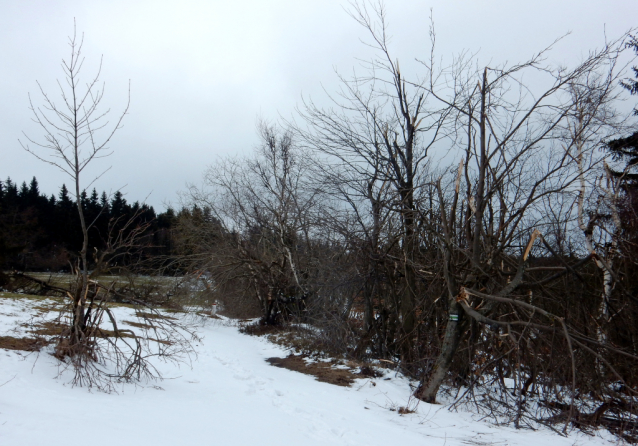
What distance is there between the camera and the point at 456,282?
7.69 meters

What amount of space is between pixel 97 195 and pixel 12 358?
4859 cm

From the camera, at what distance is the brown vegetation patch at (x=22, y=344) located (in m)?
6.68

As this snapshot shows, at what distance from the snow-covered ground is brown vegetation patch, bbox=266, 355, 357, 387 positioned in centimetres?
51

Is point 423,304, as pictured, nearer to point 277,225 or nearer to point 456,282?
point 456,282

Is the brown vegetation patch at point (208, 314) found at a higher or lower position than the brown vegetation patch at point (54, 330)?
lower

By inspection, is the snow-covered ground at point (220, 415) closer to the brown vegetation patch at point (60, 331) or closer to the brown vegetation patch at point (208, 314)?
the brown vegetation patch at point (60, 331)

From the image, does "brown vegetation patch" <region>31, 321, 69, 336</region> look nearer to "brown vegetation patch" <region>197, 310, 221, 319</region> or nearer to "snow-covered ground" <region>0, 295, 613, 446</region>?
"snow-covered ground" <region>0, 295, 613, 446</region>

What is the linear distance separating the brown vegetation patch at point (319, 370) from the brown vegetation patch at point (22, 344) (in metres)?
5.34

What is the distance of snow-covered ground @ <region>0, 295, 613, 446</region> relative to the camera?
4230mm

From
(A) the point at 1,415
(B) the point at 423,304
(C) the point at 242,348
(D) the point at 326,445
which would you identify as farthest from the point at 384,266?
(A) the point at 1,415

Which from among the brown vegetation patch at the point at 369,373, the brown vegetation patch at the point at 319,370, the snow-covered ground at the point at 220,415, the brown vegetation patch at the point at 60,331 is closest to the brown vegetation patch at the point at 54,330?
the brown vegetation patch at the point at 60,331

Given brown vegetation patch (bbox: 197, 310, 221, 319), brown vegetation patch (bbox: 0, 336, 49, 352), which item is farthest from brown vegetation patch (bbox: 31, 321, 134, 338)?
brown vegetation patch (bbox: 197, 310, 221, 319)

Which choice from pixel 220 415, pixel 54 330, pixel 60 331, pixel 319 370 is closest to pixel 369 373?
pixel 319 370

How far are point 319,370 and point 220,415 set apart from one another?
16.1 feet
